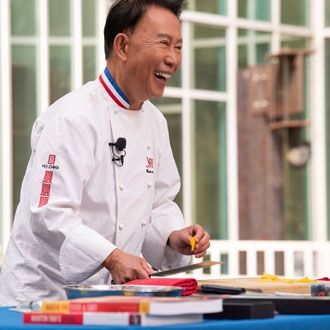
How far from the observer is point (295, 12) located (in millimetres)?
10977

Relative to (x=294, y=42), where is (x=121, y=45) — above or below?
below

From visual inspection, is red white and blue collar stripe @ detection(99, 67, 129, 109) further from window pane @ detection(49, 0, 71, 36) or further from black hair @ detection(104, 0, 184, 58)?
window pane @ detection(49, 0, 71, 36)

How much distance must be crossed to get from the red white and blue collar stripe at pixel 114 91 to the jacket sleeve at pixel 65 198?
0.58 feet

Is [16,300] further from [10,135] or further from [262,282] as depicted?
[10,135]

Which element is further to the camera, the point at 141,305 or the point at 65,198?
the point at 65,198

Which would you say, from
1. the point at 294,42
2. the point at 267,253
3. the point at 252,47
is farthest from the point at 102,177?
the point at 294,42

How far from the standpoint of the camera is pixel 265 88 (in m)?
Result: 10.0

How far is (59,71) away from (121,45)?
17.1 feet

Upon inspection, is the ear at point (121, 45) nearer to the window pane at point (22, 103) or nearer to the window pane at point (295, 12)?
the window pane at point (22, 103)

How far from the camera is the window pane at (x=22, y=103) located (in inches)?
317

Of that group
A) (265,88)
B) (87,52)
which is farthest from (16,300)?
(265,88)

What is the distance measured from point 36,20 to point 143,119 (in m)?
4.88

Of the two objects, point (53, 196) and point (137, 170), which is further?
point (137, 170)

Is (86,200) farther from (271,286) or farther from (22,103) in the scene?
(22,103)
